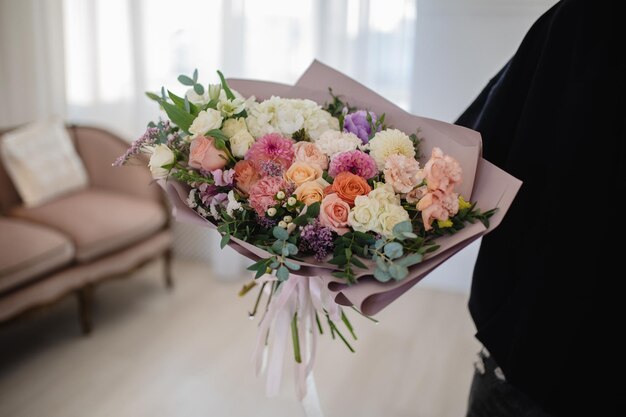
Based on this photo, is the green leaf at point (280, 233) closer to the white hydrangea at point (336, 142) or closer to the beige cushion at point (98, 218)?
the white hydrangea at point (336, 142)

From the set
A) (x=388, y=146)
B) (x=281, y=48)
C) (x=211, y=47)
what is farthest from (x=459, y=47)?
(x=388, y=146)

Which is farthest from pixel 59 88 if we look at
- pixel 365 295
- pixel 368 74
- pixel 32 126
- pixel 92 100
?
pixel 365 295

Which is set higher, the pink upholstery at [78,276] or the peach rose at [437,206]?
the peach rose at [437,206]

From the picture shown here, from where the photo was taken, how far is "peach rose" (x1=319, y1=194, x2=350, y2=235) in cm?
93

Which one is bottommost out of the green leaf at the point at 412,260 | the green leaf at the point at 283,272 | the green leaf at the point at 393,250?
the green leaf at the point at 283,272

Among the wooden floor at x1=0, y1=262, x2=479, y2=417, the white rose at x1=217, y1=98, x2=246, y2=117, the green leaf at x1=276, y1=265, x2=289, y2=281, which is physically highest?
the white rose at x1=217, y1=98, x2=246, y2=117

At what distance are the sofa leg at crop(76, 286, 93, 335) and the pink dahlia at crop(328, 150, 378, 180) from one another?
1801 mm

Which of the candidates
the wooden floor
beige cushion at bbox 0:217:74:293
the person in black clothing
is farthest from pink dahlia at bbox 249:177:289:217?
beige cushion at bbox 0:217:74:293

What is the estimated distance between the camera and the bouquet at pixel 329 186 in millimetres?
922

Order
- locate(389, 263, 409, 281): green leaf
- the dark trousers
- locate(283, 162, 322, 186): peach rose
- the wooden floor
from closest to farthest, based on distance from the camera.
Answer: locate(389, 263, 409, 281): green leaf
locate(283, 162, 322, 186): peach rose
the dark trousers
the wooden floor

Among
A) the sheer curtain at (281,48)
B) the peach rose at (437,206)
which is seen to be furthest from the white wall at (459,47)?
the peach rose at (437,206)

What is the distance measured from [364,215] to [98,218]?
1.92m

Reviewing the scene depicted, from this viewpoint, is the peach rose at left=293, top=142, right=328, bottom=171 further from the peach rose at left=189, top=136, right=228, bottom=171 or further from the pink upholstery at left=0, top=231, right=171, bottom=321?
the pink upholstery at left=0, top=231, right=171, bottom=321

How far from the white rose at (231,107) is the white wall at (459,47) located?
165 cm
